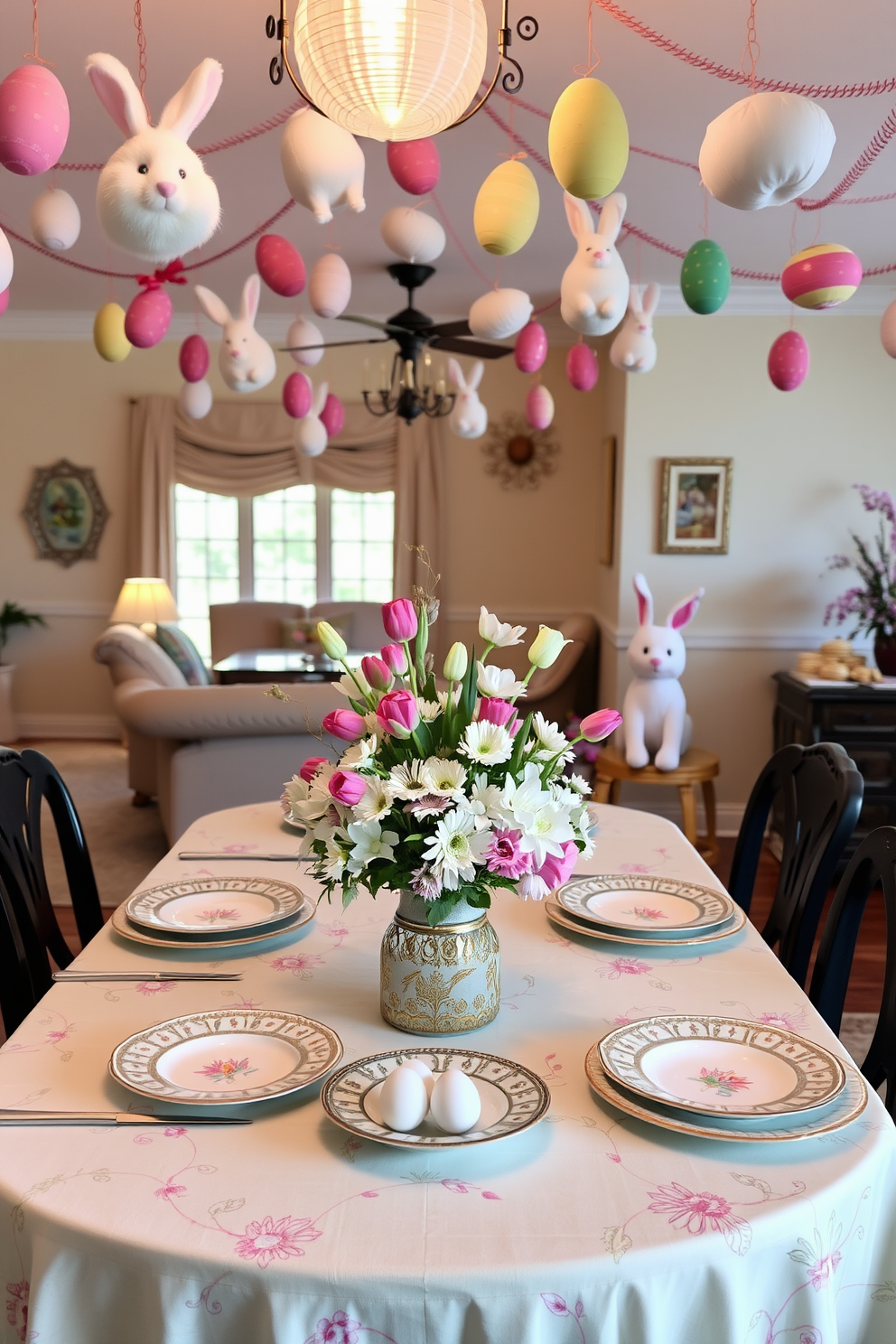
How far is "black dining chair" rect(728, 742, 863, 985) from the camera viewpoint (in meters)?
1.91

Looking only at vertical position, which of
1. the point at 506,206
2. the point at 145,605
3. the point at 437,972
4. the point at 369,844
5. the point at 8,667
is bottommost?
the point at 8,667

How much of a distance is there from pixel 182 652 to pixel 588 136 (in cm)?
489

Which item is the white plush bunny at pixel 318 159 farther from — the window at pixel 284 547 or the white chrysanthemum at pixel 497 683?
the window at pixel 284 547

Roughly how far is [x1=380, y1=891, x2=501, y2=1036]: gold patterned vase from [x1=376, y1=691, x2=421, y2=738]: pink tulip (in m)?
0.23

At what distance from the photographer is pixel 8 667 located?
713 centimetres

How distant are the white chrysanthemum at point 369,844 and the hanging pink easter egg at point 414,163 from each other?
151 cm

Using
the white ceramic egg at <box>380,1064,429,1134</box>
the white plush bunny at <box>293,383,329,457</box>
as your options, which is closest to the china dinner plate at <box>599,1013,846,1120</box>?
the white ceramic egg at <box>380,1064,429,1134</box>

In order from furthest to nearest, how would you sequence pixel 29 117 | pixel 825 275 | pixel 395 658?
pixel 825 275 → pixel 29 117 → pixel 395 658

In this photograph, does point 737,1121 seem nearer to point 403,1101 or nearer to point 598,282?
point 403,1101

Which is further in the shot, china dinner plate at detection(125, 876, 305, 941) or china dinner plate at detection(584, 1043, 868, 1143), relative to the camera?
china dinner plate at detection(125, 876, 305, 941)

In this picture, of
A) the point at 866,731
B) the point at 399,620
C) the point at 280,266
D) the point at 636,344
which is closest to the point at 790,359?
the point at 636,344

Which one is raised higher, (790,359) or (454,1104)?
(790,359)

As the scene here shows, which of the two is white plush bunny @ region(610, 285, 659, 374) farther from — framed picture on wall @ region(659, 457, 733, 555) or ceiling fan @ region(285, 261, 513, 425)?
framed picture on wall @ region(659, 457, 733, 555)

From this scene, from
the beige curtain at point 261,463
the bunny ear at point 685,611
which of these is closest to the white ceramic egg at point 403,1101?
the bunny ear at point 685,611
